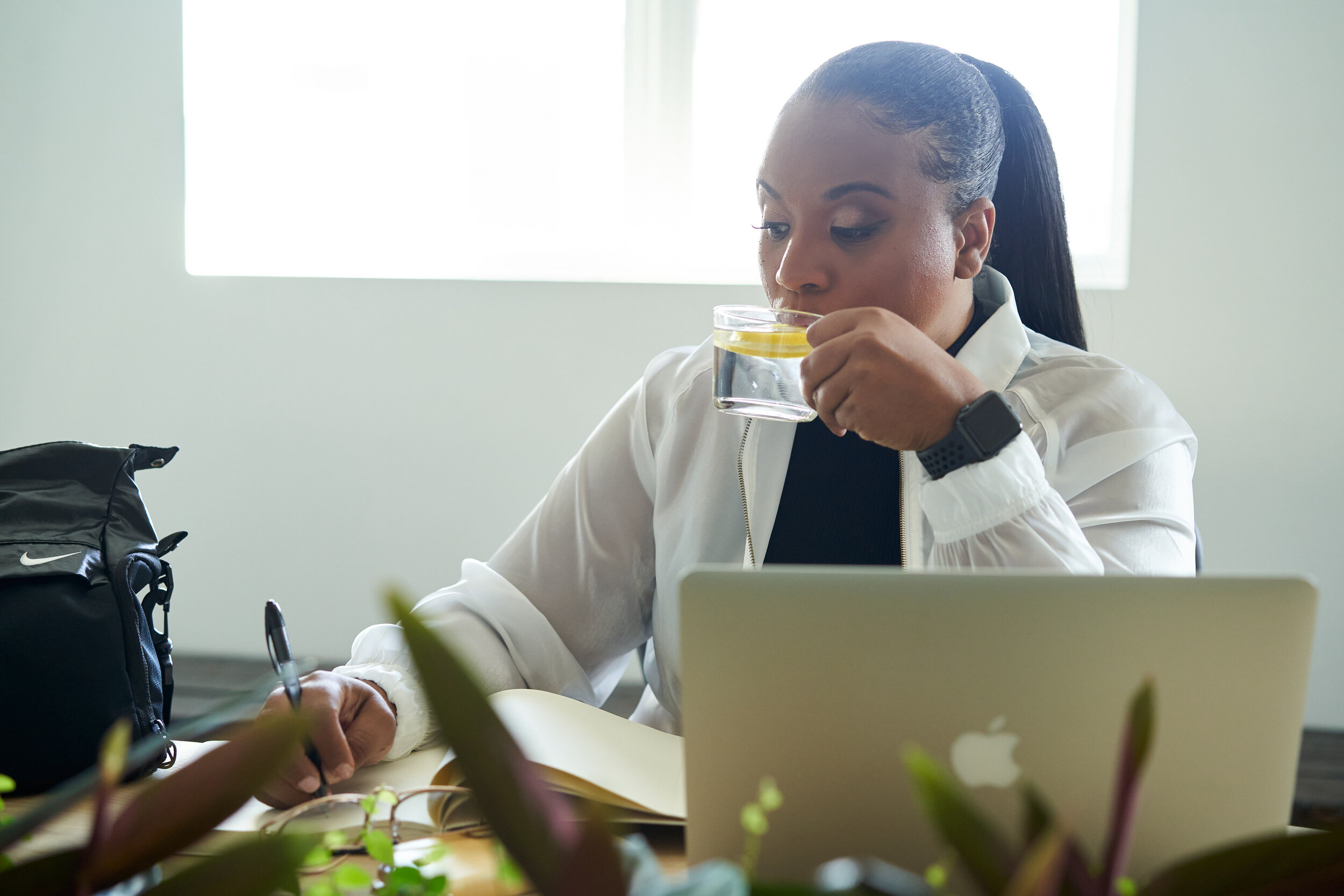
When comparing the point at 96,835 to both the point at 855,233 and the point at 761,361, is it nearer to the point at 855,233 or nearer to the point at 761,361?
the point at 761,361

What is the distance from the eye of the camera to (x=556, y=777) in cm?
67

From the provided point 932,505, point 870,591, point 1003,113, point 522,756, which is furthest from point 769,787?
point 1003,113

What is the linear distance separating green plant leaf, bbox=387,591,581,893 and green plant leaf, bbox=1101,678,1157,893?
15 cm

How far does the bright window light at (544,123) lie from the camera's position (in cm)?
276

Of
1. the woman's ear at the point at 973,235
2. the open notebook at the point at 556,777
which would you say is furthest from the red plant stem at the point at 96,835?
the woman's ear at the point at 973,235

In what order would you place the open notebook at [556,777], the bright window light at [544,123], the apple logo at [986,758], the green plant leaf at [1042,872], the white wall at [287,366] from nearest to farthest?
the green plant leaf at [1042,872] → the apple logo at [986,758] → the open notebook at [556,777] → the bright window light at [544,123] → the white wall at [287,366]

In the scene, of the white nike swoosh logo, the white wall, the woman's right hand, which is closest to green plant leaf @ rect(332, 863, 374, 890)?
the woman's right hand

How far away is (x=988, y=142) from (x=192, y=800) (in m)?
1.23

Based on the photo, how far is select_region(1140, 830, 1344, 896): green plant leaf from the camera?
0.27 metres

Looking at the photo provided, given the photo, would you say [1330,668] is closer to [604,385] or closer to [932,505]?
[604,385]

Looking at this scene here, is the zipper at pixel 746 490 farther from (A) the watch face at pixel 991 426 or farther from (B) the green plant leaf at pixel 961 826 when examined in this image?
(B) the green plant leaf at pixel 961 826

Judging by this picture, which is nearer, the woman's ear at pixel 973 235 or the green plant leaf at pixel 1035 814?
the green plant leaf at pixel 1035 814

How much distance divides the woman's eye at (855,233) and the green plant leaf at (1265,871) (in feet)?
3.08

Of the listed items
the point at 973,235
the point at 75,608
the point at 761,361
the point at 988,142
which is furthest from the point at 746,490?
the point at 75,608
